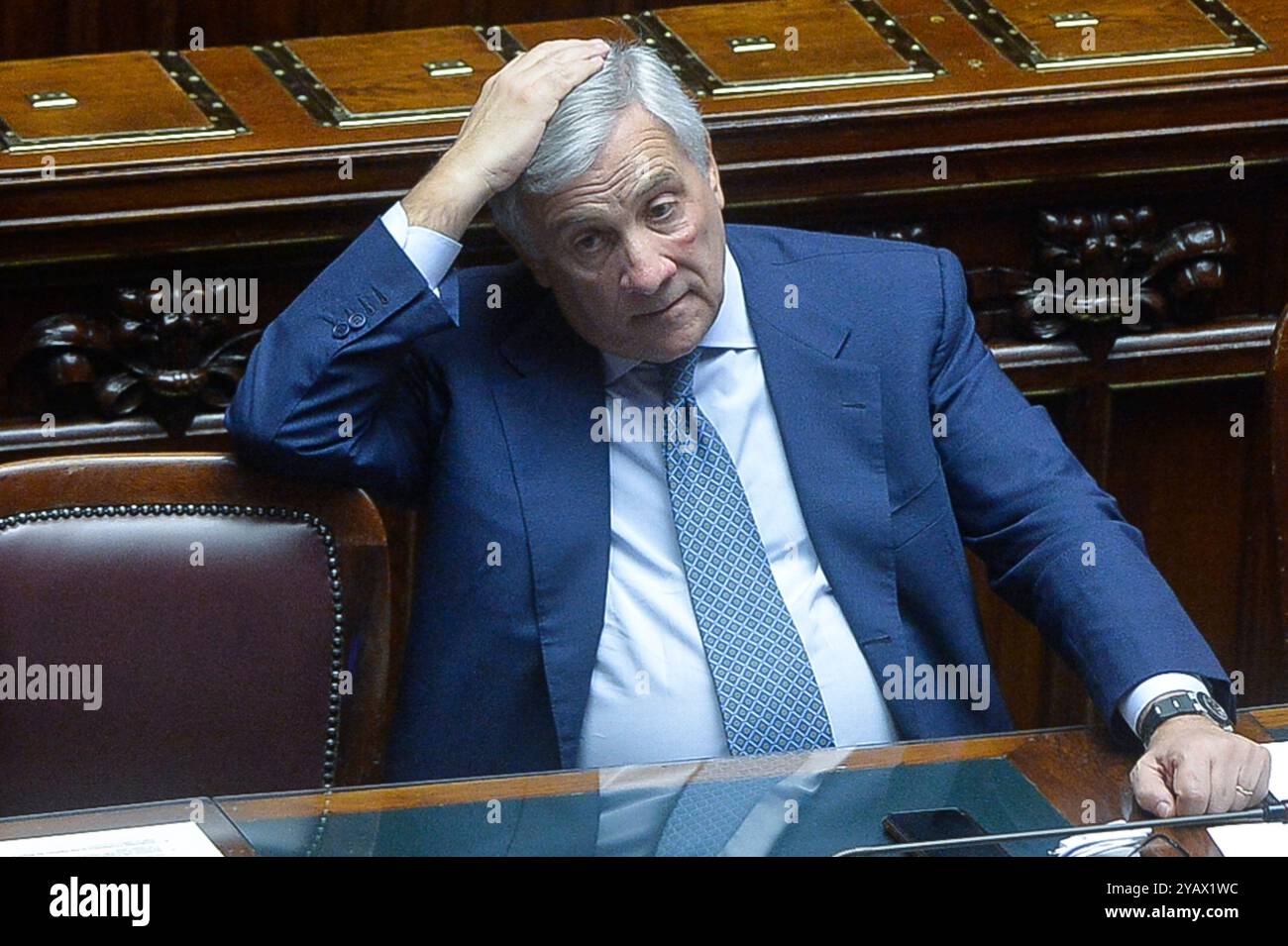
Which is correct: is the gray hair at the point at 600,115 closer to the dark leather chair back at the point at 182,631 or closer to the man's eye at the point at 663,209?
the man's eye at the point at 663,209

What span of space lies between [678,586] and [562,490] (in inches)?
5.9

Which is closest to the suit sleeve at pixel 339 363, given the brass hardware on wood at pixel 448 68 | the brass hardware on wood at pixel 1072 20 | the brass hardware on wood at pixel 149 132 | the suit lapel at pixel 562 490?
the suit lapel at pixel 562 490

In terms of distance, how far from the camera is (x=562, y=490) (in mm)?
2340

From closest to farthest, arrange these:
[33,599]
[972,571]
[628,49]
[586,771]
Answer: [586,771]
[33,599]
[628,49]
[972,571]

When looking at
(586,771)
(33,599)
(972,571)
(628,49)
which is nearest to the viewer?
(586,771)

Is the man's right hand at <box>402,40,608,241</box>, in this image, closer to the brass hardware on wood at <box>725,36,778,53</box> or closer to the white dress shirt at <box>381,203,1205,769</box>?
the white dress shirt at <box>381,203,1205,769</box>

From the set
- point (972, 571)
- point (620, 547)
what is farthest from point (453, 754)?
point (972, 571)

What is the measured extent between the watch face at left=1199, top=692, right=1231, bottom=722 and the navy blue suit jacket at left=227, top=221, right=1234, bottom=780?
0.20 m

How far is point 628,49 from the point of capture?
91.0 inches

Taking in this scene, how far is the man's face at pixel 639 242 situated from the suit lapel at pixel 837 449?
0.38 feet

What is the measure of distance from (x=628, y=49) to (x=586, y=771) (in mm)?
742

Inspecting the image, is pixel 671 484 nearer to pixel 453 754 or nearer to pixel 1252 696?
pixel 453 754

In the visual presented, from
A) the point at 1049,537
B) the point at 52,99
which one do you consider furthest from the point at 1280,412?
the point at 52,99

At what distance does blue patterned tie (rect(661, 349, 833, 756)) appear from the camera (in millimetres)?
2281
